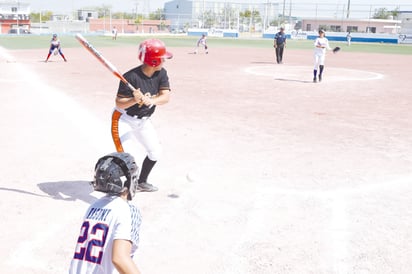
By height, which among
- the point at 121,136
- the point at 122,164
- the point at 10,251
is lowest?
the point at 10,251

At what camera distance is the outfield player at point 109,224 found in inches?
100

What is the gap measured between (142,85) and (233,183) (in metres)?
2.16

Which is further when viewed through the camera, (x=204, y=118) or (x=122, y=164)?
(x=204, y=118)

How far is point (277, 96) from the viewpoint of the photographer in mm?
15398

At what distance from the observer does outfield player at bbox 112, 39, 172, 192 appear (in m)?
5.85

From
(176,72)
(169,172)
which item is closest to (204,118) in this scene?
(169,172)

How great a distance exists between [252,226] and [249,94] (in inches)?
414

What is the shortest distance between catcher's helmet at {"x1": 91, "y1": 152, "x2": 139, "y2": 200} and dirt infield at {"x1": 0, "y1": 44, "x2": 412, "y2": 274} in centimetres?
216

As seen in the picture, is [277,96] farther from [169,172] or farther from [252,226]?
[252,226]

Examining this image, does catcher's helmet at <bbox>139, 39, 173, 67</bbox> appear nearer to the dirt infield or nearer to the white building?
the dirt infield

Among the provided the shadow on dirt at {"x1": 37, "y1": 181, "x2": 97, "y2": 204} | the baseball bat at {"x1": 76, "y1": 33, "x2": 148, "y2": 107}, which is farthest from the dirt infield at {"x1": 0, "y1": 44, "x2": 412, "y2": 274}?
the baseball bat at {"x1": 76, "y1": 33, "x2": 148, "y2": 107}

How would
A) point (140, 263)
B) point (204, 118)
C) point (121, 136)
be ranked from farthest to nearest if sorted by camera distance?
point (204, 118)
point (121, 136)
point (140, 263)

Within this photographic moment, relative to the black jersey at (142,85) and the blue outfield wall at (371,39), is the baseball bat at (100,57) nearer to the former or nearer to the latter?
the black jersey at (142,85)

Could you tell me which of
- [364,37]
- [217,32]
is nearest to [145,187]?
[364,37]
